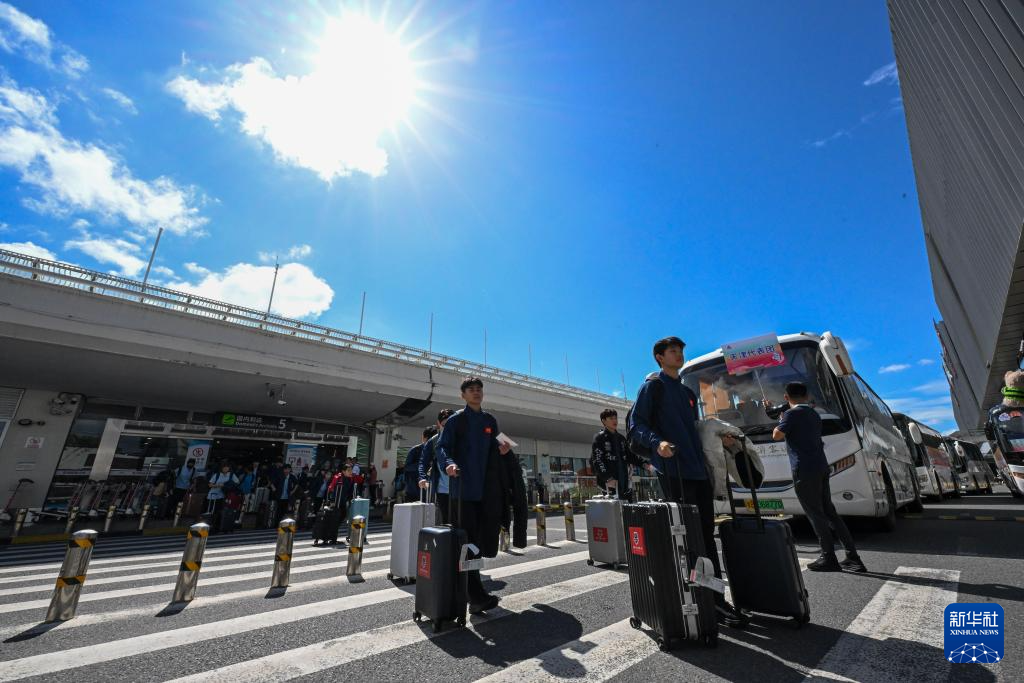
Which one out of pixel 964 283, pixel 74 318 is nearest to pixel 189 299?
pixel 74 318

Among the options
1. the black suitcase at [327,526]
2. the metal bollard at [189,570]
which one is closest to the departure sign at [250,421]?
the black suitcase at [327,526]

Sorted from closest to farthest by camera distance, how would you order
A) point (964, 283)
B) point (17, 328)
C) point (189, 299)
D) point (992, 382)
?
point (17, 328), point (189, 299), point (964, 283), point (992, 382)

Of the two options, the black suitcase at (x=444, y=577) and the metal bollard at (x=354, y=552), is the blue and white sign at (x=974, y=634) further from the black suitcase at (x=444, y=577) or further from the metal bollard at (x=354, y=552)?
the metal bollard at (x=354, y=552)

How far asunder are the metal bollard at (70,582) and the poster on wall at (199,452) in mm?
16046

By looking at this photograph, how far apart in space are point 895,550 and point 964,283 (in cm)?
4282

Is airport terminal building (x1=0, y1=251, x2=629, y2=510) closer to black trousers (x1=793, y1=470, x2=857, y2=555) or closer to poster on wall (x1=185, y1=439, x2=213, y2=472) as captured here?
poster on wall (x1=185, y1=439, x2=213, y2=472)

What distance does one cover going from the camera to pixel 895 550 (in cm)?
500

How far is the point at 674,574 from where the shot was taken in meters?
2.46

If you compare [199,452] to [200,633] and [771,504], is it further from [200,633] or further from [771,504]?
[771,504]

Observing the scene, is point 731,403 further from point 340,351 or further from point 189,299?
point 189,299

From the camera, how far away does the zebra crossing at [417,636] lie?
7.32 feet

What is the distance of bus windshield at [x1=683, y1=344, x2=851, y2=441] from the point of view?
596cm

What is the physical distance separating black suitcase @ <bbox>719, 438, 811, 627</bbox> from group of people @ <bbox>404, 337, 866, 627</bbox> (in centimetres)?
14

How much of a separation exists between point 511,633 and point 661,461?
5.14ft
